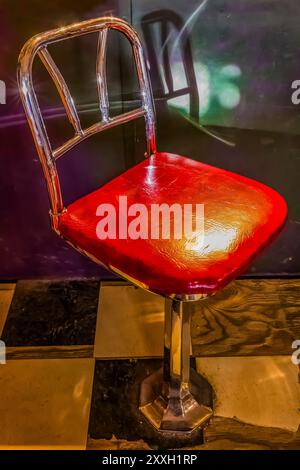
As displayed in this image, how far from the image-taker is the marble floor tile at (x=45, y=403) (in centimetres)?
143

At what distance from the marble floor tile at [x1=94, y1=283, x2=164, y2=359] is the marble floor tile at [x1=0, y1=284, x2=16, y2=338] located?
0.32 metres

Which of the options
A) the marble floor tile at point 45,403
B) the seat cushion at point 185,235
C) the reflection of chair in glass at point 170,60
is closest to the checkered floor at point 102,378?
the marble floor tile at point 45,403

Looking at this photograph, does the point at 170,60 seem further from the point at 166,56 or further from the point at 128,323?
the point at 128,323

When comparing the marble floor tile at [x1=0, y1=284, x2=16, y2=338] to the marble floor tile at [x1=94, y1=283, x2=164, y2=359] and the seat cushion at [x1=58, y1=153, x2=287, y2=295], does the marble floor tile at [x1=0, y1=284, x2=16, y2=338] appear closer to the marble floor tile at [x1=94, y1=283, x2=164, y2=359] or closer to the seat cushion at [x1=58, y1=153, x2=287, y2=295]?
the marble floor tile at [x1=94, y1=283, x2=164, y2=359]

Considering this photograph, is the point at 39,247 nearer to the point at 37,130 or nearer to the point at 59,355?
the point at 59,355

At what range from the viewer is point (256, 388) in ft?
5.08

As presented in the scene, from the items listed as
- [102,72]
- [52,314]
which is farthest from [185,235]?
[52,314]

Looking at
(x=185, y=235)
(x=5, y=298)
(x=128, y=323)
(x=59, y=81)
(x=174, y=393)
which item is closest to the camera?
(x=185, y=235)

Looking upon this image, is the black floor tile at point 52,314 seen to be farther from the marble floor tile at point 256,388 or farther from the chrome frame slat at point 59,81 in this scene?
the chrome frame slat at point 59,81

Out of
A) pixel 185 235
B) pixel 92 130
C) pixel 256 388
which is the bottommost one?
pixel 256 388

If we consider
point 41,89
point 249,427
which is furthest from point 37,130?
point 249,427

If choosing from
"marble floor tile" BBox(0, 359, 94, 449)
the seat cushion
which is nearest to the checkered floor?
"marble floor tile" BBox(0, 359, 94, 449)

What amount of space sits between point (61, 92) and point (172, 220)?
406 mm

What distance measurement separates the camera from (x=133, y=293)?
6.17 feet
